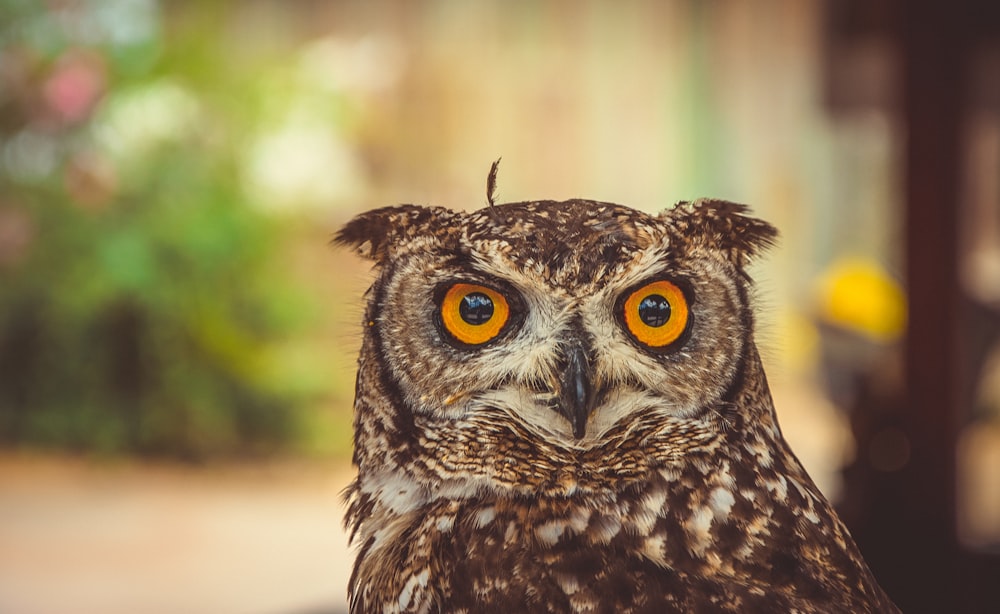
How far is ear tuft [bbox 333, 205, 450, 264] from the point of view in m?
0.81

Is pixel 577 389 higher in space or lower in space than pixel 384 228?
lower

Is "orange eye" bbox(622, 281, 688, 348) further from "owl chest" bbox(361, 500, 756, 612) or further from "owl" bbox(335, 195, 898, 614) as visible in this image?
"owl chest" bbox(361, 500, 756, 612)

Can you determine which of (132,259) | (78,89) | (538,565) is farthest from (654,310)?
(78,89)

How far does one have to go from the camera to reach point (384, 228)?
83cm

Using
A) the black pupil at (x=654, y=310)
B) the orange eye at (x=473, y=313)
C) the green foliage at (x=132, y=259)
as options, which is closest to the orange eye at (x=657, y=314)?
the black pupil at (x=654, y=310)

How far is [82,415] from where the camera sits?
11.9 ft

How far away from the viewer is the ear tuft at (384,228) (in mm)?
813

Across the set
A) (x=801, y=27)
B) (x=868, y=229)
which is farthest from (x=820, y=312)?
(x=801, y=27)

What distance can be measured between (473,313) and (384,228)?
0.36 ft

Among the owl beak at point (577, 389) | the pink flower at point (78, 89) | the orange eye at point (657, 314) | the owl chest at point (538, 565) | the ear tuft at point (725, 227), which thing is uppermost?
the pink flower at point (78, 89)

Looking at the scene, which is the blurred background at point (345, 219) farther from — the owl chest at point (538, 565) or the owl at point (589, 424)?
the owl chest at point (538, 565)

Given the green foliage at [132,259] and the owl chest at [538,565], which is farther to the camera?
the green foliage at [132,259]

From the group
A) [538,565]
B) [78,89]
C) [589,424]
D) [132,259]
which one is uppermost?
[78,89]

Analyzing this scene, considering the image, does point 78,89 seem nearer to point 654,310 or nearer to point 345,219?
point 345,219
